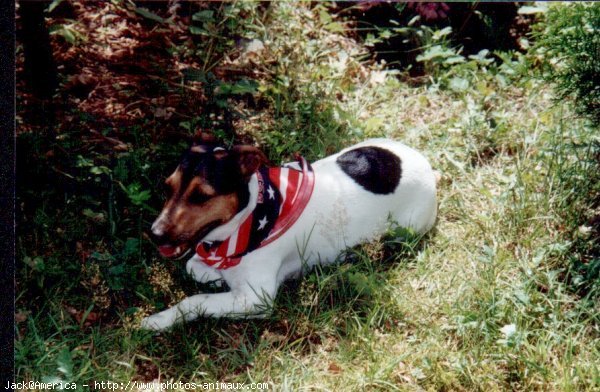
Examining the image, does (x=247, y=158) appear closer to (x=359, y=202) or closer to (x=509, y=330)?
(x=359, y=202)

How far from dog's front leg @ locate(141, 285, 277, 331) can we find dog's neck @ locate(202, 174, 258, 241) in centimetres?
34

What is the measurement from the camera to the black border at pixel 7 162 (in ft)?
6.30

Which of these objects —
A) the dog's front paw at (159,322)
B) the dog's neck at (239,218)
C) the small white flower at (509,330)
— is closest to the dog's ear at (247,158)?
the dog's neck at (239,218)

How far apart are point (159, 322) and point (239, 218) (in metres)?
0.74

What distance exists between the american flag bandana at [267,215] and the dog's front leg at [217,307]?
0.22 metres

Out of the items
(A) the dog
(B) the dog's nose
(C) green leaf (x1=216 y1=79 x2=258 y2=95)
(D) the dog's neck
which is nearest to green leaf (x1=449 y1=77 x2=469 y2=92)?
(A) the dog

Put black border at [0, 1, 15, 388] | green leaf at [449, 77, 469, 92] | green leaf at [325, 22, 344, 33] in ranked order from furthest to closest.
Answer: green leaf at [325, 22, 344, 33] → green leaf at [449, 77, 469, 92] → black border at [0, 1, 15, 388]

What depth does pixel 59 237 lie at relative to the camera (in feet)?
13.6

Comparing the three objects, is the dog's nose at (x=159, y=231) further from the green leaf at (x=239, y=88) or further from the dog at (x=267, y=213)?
the green leaf at (x=239, y=88)

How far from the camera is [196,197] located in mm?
3498

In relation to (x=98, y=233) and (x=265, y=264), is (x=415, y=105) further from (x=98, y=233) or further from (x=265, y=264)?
(x=98, y=233)

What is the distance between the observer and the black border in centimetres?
192

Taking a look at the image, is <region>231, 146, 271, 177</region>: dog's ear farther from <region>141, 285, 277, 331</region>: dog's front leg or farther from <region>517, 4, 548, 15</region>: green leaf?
<region>517, 4, 548, 15</region>: green leaf

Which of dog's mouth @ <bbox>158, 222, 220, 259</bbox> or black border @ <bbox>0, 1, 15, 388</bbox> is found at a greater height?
black border @ <bbox>0, 1, 15, 388</bbox>
